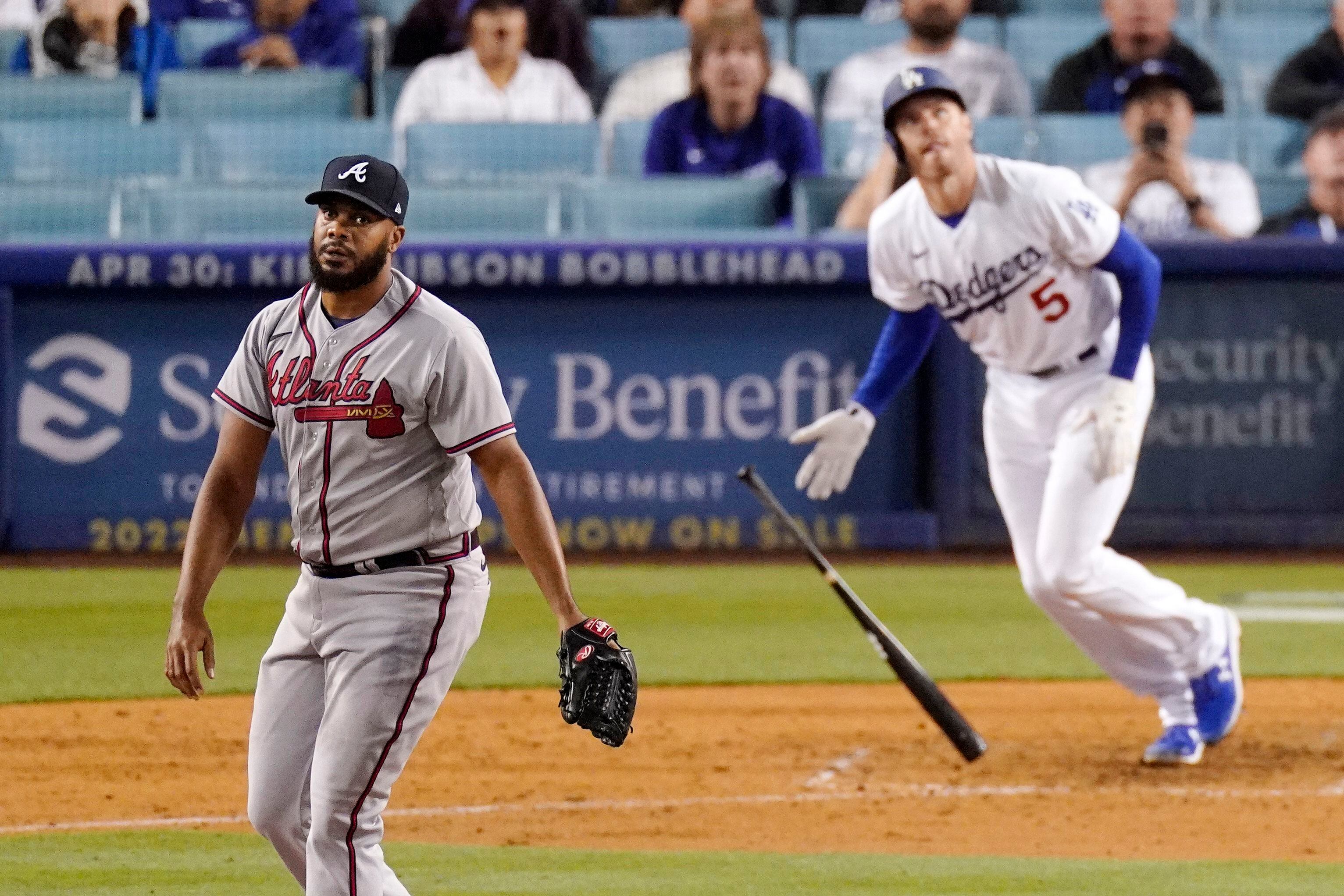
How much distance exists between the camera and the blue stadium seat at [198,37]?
1173 centimetres

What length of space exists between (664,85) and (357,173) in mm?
7920

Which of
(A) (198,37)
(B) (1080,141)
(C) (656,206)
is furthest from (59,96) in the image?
(B) (1080,141)

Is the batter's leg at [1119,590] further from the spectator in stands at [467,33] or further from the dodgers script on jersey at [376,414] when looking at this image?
the spectator in stands at [467,33]

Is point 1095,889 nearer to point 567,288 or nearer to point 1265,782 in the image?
point 1265,782

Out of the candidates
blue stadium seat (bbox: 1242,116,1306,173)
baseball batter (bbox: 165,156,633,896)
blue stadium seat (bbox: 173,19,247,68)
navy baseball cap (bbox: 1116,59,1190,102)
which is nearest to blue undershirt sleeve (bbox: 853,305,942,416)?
baseball batter (bbox: 165,156,633,896)

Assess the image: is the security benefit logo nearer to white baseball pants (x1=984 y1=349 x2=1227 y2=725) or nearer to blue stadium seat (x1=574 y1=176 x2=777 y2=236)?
blue stadium seat (x1=574 y1=176 x2=777 y2=236)

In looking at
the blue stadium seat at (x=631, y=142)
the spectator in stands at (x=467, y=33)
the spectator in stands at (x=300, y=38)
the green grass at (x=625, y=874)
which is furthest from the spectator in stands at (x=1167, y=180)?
the green grass at (x=625, y=874)

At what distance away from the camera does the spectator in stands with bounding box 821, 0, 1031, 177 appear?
10797mm

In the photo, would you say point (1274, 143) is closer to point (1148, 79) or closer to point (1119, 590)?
point (1148, 79)

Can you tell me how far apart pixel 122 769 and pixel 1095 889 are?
2.89 metres

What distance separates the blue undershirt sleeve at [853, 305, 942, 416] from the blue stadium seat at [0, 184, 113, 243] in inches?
225

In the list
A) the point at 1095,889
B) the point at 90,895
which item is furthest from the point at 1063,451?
the point at 90,895

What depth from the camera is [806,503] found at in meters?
9.84

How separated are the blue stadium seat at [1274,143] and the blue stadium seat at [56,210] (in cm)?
632
